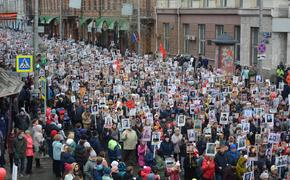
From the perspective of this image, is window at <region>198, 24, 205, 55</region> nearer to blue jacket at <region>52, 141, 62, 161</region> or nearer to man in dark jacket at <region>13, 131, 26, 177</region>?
blue jacket at <region>52, 141, 62, 161</region>

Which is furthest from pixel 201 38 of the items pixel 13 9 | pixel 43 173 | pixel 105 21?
pixel 13 9

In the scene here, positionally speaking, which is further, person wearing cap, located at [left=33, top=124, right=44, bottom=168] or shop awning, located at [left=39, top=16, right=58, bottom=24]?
Result: shop awning, located at [left=39, top=16, right=58, bottom=24]

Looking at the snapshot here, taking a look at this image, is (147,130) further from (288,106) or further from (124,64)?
(124,64)

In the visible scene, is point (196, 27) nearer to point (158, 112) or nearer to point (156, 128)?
point (158, 112)

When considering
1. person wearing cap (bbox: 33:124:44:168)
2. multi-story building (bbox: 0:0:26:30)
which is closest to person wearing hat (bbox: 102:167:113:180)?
person wearing cap (bbox: 33:124:44:168)

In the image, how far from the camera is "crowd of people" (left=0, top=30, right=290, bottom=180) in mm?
16125

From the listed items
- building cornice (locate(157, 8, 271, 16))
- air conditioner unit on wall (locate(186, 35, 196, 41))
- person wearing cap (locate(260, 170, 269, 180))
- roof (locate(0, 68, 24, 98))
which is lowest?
person wearing cap (locate(260, 170, 269, 180))

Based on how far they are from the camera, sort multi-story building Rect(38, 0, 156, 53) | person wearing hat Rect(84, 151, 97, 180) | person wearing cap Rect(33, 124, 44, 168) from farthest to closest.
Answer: multi-story building Rect(38, 0, 156, 53) → person wearing cap Rect(33, 124, 44, 168) → person wearing hat Rect(84, 151, 97, 180)

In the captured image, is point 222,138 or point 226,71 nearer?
point 222,138

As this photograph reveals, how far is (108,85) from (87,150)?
1170 cm

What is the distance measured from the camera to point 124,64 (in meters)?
35.1

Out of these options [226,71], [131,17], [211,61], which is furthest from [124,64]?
[131,17]

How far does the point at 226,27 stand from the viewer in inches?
1699

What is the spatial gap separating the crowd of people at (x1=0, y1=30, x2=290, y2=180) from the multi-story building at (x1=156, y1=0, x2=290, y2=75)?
5.60 metres
